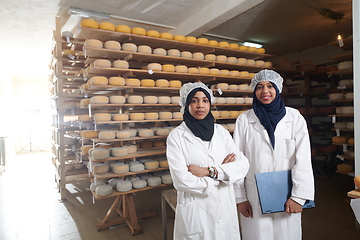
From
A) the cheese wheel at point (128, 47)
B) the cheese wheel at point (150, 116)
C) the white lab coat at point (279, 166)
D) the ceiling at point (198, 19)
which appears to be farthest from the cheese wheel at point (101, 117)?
the white lab coat at point (279, 166)

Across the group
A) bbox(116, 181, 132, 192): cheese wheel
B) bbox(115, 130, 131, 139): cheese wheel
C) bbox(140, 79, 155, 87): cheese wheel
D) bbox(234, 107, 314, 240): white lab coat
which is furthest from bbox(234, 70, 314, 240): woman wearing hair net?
bbox(140, 79, 155, 87): cheese wheel

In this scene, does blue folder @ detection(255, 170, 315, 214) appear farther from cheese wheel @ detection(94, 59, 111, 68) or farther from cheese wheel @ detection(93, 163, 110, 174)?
cheese wheel @ detection(94, 59, 111, 68)

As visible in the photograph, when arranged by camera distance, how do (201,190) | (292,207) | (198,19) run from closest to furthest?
(201,190), (292,207), (198,19)

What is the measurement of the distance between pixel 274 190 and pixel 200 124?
0.63 meters

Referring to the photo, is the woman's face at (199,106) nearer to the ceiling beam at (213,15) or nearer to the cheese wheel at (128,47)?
the cheese wheel at (128,47)

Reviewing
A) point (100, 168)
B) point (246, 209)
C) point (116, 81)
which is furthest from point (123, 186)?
point (246, 209)

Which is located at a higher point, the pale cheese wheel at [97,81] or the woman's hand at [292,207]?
the pale cheese wheel at [97,81]

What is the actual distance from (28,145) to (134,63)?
840 cm

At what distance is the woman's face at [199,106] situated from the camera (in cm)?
157

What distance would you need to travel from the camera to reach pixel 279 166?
5.30ft

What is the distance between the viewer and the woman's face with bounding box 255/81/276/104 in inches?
65.4

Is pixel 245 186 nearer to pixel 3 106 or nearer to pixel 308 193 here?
pixel 308 193

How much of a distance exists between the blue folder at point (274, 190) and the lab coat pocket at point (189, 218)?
417 millimetres

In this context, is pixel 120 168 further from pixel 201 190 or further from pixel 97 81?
pixel 201 190
